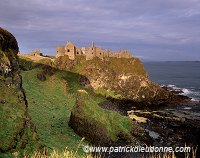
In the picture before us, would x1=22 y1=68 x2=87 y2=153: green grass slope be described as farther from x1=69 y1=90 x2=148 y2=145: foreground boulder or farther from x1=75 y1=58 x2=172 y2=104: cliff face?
x1=75 y1=58 x2=172 y2=104: cliff face

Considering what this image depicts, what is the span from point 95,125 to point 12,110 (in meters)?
18.2

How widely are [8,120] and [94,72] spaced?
7793 cm

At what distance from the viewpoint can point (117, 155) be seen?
37.6 meters

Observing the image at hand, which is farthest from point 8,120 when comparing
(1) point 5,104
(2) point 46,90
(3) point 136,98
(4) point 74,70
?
(4) point 74,70

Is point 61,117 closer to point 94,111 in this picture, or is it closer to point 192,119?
point 94,111

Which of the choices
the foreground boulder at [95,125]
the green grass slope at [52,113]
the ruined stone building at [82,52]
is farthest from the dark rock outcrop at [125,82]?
the foreground boulder at [95,125]

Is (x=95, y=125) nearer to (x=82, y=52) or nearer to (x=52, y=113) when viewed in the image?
(x=52, y=113)

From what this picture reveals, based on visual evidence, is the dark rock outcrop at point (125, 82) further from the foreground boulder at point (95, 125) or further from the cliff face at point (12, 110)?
the cliff face at point (12, 110)

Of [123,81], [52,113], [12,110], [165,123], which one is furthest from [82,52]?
[12,110]

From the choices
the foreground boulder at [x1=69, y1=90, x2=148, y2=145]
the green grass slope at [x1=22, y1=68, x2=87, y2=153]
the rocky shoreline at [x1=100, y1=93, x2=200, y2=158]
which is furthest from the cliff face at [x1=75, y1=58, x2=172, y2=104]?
the foreground boulder at [x1=69, y1=90, x2=148, y2=145]

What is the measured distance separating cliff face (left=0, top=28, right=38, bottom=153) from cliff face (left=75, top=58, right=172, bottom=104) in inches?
2569

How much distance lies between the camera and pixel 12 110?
24672mm

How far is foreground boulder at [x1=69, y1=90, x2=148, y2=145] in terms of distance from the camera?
40.6 m

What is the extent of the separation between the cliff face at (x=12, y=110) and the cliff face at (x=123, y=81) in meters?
65.2
